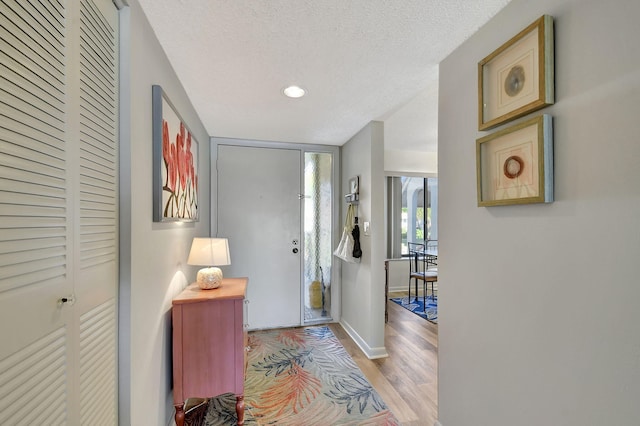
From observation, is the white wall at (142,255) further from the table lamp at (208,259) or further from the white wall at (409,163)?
the white wall at (409,163)

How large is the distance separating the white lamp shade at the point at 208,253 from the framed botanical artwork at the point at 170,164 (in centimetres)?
22

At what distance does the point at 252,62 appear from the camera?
5.17 ft

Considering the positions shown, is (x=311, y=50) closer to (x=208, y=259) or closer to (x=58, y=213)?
(x=58, y=213)

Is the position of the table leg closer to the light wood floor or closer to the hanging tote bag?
the light wood floor

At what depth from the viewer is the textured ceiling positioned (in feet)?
3.88

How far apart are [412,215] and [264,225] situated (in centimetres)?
309

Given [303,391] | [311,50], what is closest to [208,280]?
[303,391]

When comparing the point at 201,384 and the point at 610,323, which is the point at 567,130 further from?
the point at 201,384

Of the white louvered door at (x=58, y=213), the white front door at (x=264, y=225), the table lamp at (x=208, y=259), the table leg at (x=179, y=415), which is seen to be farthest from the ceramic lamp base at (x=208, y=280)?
the white front door at (x=264, y=225)

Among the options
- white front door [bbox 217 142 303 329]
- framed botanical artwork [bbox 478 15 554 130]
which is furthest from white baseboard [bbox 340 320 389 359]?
framed botanical artwork [bbox 478 15 554 130]

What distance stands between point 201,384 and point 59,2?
1.86 m

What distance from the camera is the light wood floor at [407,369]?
185 centimetres

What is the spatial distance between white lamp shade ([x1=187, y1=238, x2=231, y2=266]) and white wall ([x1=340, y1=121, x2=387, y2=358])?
53.8 inches

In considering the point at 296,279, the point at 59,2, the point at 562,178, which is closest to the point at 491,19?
the point at 562,178
